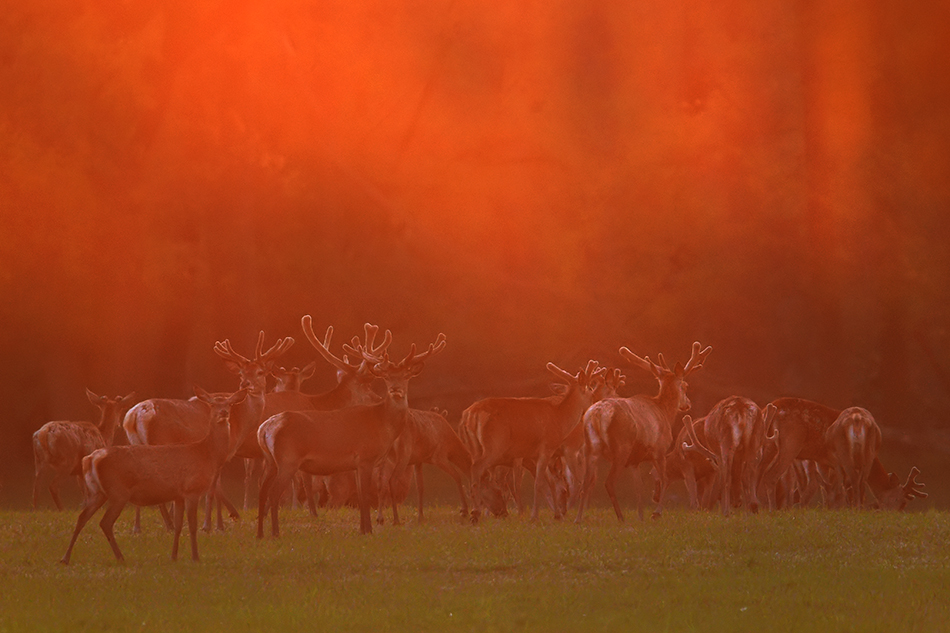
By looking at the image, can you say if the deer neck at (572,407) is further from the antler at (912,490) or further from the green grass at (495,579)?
the antler at (912,490)

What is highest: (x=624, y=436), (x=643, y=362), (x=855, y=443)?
(x=643, y=362)

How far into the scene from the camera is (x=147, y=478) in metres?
12.1

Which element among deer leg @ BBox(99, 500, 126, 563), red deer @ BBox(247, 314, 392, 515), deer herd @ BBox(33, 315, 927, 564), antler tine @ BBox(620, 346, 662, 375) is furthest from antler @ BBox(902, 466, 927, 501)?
deer leg @ BBox(99, 500, 126, 563)

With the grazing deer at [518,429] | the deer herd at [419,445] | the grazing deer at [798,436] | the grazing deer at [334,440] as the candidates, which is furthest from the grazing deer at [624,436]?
the grazing deer at [798,436]

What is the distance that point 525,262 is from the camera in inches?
1196

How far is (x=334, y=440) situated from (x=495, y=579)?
4544 millimetres

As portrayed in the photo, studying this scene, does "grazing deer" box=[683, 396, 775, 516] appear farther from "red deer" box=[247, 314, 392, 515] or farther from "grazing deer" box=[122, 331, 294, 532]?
"grazing deer" box=[122, 331, 294, 532]

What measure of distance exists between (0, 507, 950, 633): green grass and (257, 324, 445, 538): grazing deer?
592 mm

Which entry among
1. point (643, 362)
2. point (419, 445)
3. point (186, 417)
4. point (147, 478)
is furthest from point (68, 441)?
point (643, 362)

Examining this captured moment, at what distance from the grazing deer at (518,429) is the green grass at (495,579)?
2.12 meters

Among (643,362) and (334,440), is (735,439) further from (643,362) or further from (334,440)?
(334,440)

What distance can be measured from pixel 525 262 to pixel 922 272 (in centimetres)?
917

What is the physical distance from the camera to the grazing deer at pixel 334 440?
14.6 meters

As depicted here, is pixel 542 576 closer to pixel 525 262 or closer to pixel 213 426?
pixel 213 426
